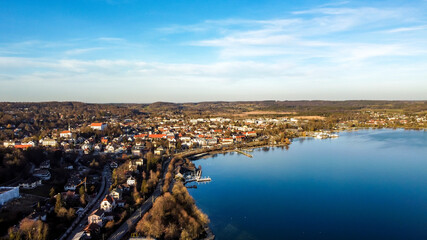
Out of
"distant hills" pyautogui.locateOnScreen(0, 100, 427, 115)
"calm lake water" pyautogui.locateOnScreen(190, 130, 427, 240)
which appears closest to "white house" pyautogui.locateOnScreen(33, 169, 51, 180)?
"calm lake water" pyautogui.locateOnScreen(190, 130, 427, 240)

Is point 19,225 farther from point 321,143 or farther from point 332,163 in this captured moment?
point 321,143

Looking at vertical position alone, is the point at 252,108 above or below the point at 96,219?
above

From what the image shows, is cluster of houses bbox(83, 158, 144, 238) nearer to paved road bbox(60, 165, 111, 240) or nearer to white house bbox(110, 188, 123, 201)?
white house bbox(110, 188, 123, 201)

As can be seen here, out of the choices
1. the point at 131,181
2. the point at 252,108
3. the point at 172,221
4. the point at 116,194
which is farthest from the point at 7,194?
the point at 252,108

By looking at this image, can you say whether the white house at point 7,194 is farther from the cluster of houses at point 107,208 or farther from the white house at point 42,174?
the cluster of houses at point 107,208

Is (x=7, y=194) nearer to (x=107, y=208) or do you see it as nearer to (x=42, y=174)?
(x=42, y=174)

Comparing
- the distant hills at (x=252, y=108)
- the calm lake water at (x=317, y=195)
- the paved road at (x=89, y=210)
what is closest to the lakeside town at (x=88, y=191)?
the paved road at (x=89, y=210)
